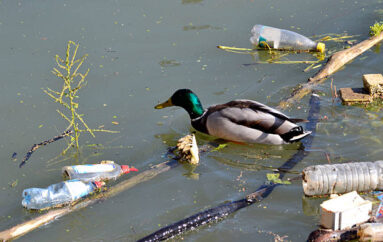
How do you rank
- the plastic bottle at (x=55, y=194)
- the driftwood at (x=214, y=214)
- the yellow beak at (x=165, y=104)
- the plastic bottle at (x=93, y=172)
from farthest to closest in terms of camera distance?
the yellow beak at (x=165, y=104) < the plastic bottle at (x=93, y=172) < the plastic bottle at (x=55, y=194) < the driftwood at (x=214, y=214)

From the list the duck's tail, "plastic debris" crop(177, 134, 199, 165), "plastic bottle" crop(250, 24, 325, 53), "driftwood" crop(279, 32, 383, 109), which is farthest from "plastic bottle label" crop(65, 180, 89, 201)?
"plastic bottle" crop(250, 24, 325, 53)

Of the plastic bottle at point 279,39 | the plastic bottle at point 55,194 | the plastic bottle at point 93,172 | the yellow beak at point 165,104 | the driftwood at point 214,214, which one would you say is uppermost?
the plastic bottle at point 279,39

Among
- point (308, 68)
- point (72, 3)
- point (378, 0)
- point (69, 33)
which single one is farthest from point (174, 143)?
point (378, 0)

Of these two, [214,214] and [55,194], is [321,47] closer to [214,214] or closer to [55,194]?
[214,214]

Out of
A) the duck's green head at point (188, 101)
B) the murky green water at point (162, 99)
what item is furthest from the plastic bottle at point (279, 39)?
the duck's green head at point (188, 101)

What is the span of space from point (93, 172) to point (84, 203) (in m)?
0.40

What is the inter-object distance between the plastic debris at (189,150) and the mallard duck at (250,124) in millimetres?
496

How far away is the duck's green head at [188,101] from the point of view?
6426mm

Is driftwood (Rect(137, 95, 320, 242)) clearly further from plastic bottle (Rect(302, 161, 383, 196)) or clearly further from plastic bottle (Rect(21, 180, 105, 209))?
plastic bottle (Rect(21, 180, 105, 209))

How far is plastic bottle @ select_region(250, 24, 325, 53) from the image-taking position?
794 cm

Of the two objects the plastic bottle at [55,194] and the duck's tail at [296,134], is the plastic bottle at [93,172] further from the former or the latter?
the duck's tail at [296,134]

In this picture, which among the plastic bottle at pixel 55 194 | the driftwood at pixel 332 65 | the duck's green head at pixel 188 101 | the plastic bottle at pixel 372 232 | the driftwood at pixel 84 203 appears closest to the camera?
the plastic bottle at pixel 372 232

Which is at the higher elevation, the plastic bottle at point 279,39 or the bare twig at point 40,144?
the plastic bottle at point 279,39

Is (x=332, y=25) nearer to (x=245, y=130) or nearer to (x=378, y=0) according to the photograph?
(x=378, y=0)
